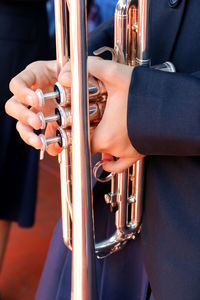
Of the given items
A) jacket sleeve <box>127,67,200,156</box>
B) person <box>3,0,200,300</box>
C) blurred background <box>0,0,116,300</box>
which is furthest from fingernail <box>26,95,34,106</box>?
blurred background <box>0,0,116,300</box>

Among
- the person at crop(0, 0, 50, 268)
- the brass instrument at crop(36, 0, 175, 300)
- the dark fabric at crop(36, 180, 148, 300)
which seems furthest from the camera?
the person at crop(0, 0, 50, 268)

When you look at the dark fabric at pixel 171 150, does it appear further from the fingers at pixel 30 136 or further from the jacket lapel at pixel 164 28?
the fingers at pixel 30 136

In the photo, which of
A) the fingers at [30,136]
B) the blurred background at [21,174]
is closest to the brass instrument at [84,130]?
the fingers at [30,136]

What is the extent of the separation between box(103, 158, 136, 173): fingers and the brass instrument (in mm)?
43

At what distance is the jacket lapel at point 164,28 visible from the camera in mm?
603

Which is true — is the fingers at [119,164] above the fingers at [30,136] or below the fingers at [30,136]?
below

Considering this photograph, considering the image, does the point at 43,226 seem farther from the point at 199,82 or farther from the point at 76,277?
the point at 199,82

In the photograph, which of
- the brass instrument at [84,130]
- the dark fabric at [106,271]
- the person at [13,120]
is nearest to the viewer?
the brass instrument at [84,130]

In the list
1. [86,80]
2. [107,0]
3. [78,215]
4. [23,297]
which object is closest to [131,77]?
[86,80]

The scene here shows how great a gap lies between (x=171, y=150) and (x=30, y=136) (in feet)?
0.56

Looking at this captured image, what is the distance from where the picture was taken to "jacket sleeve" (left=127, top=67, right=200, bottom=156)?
515 mm

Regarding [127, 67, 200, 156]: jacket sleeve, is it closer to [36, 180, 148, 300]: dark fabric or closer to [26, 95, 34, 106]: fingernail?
[26, 95, 34, 106]: fingernail

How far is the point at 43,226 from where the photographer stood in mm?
1975

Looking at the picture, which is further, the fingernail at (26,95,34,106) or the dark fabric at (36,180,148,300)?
the dark fabric at (36,180,148,300)
